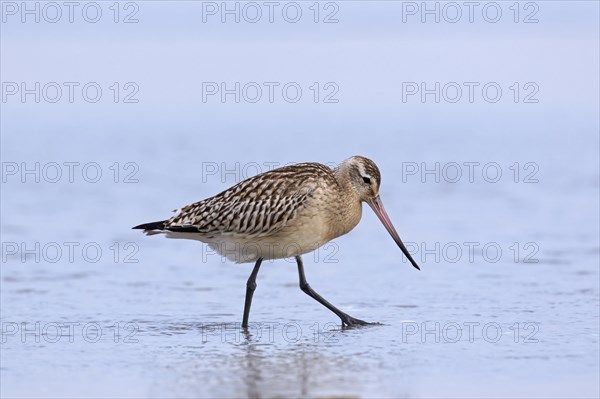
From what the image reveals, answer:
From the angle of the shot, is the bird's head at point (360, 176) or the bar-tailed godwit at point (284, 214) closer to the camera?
the bar-tailed godwit at point (284, 214)

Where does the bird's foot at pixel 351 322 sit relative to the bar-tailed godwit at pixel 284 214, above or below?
below

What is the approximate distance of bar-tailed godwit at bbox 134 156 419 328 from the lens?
35.9 ft

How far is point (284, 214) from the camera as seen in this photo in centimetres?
1089

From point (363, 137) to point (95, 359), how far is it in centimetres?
3814

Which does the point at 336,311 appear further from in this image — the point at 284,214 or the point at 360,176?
the point at 360,176

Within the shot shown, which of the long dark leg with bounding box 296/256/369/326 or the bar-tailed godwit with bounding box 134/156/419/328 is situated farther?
the long dark leg with bounding box 296/256/369/326

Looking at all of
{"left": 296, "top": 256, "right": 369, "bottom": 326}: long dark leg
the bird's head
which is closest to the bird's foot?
{"left": 296, "top": 256, "right": 369, "bottom": 326}: long dark leg

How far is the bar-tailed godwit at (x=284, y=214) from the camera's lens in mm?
10938

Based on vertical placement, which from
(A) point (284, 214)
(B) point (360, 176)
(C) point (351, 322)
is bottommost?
(C) point (351, 322)

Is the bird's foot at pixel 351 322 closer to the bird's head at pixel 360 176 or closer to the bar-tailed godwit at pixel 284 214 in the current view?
the bar-tailed godwit at pixel 284 214

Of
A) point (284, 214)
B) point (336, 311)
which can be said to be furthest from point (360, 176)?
point (336, 311)

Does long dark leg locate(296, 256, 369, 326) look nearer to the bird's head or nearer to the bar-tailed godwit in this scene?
the bar-tailed godwit

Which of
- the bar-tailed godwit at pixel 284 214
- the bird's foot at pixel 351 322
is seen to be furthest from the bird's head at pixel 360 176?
the bird's foot at pixel 351 322

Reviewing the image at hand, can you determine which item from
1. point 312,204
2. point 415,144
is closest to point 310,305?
point 312,204
